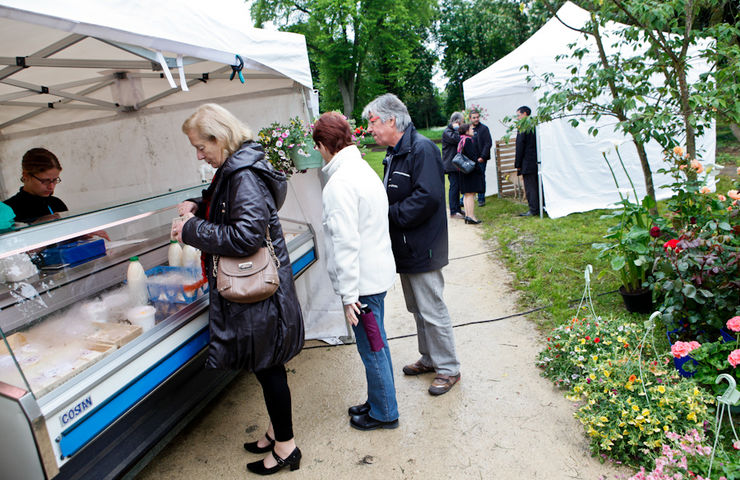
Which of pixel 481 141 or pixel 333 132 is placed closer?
pixel 333 132

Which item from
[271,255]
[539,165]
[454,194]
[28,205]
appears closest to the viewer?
[271,255]

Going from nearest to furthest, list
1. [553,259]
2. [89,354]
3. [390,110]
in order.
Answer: [89,354] < [390,110] < [553,259]

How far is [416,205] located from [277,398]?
1.28 meters

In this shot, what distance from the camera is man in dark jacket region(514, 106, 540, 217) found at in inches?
283

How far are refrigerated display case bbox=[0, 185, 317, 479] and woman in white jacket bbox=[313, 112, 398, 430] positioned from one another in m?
0.85

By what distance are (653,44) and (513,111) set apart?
5.77 metres

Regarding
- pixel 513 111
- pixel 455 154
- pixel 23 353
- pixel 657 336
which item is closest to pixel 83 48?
pixel 23 353

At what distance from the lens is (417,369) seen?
3348 mm

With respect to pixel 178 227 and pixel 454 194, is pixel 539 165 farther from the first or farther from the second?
pixel 178 227

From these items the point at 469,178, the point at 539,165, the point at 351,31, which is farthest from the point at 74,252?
the point at 351,31

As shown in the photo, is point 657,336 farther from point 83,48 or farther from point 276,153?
point 83,48

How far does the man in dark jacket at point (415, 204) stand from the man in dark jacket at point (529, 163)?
15.7 feet

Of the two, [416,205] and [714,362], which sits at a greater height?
[416,205]

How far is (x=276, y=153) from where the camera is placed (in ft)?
11.5
